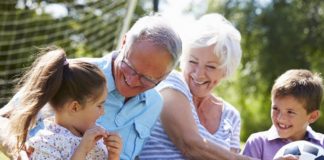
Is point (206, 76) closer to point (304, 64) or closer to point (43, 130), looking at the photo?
point (43, 130)

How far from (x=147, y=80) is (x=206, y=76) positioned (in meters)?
0.48

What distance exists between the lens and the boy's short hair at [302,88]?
335 centimetres

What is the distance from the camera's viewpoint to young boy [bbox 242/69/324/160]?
3.33 metres

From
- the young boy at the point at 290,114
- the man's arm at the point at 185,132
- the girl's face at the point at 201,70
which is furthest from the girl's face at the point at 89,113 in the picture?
the young boy at the point at 290,114

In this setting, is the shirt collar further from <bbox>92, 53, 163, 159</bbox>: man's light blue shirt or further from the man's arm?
<bbox>92, 53, 163, 159</bbox>: man's light blue shirt

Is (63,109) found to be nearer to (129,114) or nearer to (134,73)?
(134,73)

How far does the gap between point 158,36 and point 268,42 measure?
21.1m

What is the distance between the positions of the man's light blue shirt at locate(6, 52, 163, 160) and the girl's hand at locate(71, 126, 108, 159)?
0.48 m

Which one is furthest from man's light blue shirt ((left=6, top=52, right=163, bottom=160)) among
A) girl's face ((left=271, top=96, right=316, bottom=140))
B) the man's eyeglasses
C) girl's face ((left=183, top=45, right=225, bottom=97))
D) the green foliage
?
the green foliage

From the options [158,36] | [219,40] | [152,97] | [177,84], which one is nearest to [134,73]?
[158,36]

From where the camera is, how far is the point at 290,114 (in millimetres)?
3324

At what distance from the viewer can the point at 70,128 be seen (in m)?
2.52

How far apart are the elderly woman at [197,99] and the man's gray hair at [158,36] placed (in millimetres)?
338

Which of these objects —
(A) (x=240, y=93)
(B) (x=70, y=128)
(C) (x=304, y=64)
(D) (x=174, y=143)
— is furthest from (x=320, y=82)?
(A) (x=240, y=93)
